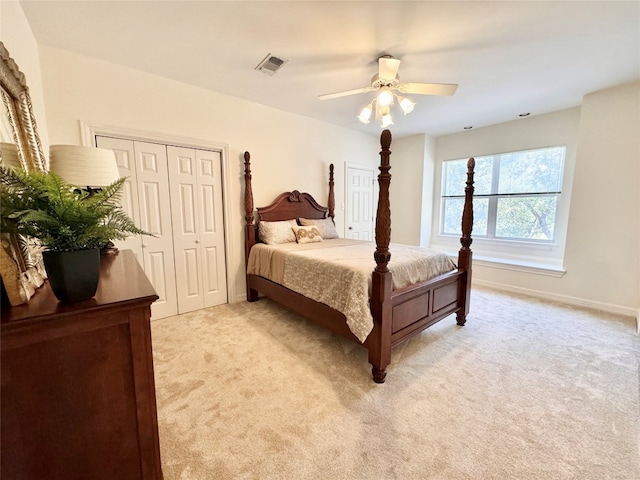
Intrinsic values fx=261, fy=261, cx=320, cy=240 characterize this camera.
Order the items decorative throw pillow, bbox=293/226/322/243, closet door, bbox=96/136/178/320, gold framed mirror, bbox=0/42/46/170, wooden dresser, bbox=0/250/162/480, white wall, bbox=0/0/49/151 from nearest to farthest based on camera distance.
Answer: wooden dresser, bbox=0/250/162/480 → gold framed mirror, bbox=0/42/46/170 → white wall, bbox=0/0/49/151 → closet door, bbox=96/136/178/320 → decorative throw pillow, bbox=293/226/322/243

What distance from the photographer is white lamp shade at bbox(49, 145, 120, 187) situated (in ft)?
4.65

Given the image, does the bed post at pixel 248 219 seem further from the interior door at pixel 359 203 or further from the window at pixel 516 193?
the window at pixel 516 193

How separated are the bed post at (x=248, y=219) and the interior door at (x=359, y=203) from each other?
6.18ft

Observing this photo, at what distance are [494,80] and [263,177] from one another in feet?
9.38

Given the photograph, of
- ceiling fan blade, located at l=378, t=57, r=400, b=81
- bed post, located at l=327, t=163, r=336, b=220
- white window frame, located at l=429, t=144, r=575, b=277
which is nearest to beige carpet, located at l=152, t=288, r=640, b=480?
white window frame, located at l=429, t=144, r=575, b=277

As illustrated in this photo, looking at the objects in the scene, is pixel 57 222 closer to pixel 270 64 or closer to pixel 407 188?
pixel 270 64

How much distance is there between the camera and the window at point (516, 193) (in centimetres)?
385

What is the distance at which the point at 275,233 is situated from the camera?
11.2 feet

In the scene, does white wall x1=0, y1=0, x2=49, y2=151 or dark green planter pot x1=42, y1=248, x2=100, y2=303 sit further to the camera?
white wall x1=0, y1=0, x2=49, y2=151

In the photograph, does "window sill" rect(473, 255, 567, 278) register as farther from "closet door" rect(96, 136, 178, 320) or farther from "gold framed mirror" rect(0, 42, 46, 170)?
"gold framed mirror" rect(0, 42, 46, 170)

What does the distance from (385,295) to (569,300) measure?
10.5ft

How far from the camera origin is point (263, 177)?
11.8 ft

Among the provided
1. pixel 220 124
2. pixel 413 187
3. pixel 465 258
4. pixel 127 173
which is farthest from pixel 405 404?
pixel 413 187

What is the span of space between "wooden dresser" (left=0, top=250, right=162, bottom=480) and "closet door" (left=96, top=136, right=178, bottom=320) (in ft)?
6.59
